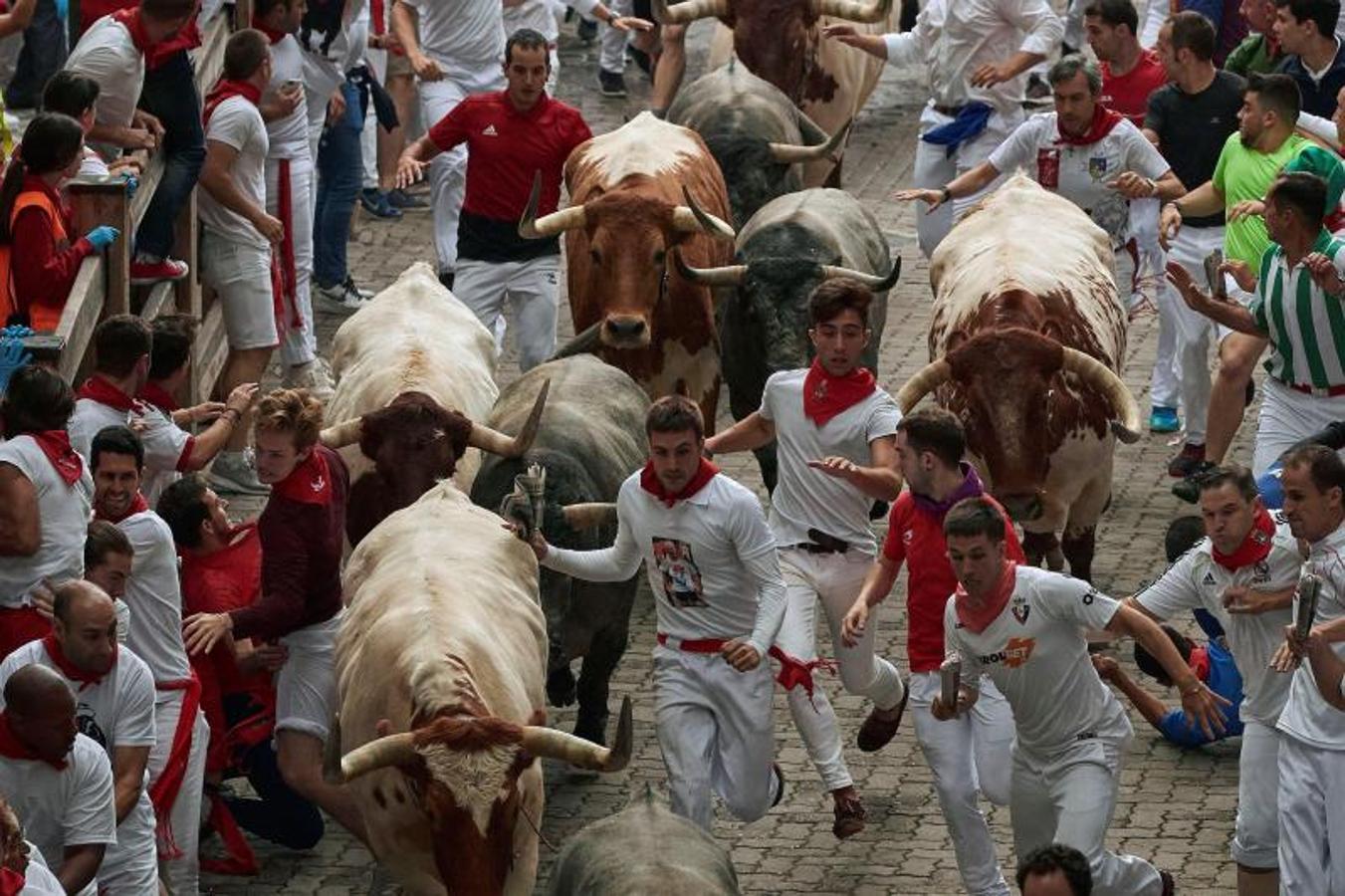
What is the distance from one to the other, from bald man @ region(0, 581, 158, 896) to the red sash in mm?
661

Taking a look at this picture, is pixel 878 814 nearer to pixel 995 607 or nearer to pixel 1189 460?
pixel 995 607

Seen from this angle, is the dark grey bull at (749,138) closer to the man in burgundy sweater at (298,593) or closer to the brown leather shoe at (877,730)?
the brown leather shoe at (877,730)

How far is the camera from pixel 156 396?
13.0 meters

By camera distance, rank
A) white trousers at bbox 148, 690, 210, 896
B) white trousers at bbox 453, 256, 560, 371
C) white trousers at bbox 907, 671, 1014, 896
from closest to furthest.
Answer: white trousers at bbox 907, 671, 1014, 896
white trousers at bbox 148, 690, 210, 896
white trousers at bbox 453, 256, 560, 371

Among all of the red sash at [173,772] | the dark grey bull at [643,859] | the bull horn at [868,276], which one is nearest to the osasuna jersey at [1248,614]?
the dark grey bull at [643,859]

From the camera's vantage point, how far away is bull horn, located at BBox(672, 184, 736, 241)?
15453 mm

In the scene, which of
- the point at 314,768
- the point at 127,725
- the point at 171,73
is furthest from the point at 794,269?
the point at 127,725

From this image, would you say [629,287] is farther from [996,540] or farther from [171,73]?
[996,540]

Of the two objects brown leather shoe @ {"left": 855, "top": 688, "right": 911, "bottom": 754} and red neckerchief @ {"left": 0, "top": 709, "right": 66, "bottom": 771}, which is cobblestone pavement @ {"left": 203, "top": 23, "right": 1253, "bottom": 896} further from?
red neckerchief @ {"left": 0, "top": 709, "right": 66, "bottom": 771}

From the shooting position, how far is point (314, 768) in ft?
40.2

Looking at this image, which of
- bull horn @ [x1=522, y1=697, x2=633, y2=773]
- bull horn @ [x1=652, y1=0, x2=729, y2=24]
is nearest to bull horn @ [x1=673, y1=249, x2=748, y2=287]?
bull horn @ [x1=652, y1=0, x2=729, y2=24]

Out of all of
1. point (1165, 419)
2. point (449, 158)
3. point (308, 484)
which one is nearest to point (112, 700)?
point (308, 484)

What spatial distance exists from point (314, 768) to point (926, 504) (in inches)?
104

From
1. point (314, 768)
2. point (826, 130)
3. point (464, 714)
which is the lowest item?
point (826, 130)
